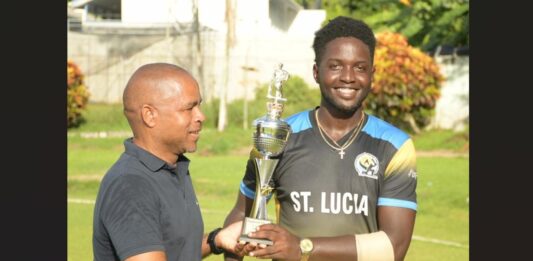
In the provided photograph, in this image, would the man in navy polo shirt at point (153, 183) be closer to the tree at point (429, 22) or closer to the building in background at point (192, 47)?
the building in background at point (192, 47)

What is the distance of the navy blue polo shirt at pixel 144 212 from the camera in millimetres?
2771

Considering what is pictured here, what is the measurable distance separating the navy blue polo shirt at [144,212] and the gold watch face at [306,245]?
0.58m

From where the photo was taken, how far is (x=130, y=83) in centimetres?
298

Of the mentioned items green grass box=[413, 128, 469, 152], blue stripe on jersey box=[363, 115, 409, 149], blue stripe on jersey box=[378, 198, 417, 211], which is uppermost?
blue stripe on jersey box=[363, 115, 409, 149]

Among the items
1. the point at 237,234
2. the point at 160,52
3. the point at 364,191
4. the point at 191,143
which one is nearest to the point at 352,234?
the point at 364,191

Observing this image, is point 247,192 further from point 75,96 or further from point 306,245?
point 75,96

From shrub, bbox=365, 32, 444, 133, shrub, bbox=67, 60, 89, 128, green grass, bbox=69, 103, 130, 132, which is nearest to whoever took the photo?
shrub, bbox=365, 32, 444, 133

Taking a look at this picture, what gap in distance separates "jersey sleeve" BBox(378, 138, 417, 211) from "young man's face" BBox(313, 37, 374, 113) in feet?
0.90

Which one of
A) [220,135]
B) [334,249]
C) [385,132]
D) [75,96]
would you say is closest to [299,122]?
[385,132]

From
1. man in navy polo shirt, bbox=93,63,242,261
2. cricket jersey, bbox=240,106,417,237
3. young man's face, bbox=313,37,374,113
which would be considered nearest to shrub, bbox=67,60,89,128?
cricket jersey, bbox=240,106,417,237

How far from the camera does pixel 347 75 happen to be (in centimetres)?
370

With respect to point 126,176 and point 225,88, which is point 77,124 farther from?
point 126,176

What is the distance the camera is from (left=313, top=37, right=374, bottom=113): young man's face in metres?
3.71

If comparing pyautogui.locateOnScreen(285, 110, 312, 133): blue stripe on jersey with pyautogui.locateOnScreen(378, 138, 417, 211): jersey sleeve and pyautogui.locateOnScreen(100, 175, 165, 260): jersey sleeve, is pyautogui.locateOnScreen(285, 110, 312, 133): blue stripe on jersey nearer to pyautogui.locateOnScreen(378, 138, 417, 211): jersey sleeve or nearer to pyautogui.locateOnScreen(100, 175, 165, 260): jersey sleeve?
pyautogui.locateOnScreen(378, 138, 417, 211): jersey sleeve
